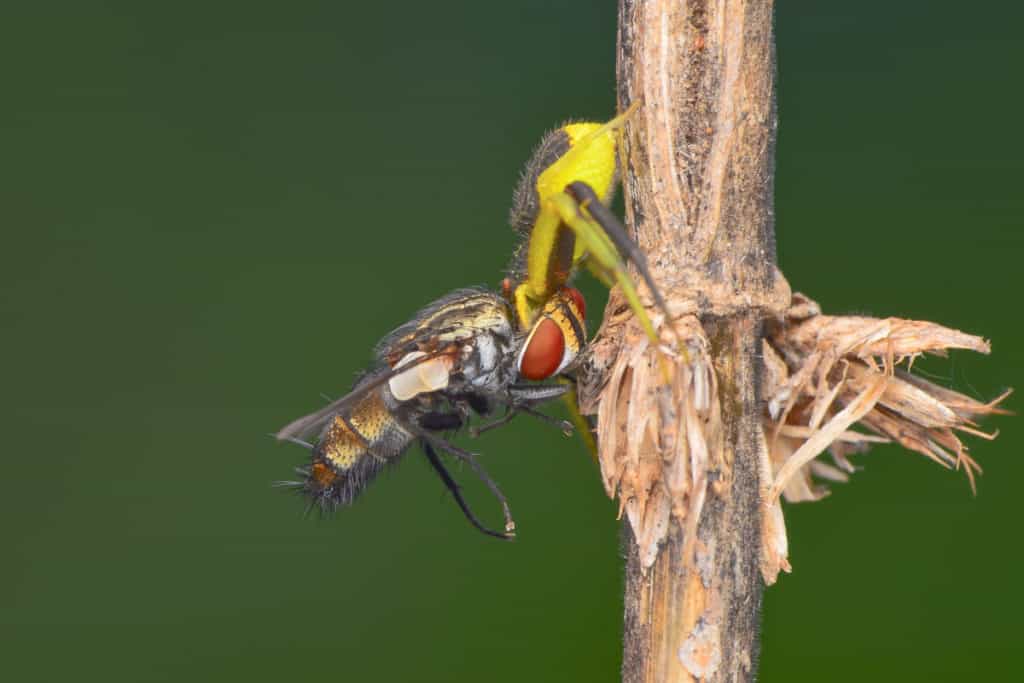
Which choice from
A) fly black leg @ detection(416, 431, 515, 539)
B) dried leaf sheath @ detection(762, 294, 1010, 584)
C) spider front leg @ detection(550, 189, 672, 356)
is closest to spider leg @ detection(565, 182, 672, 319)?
spider front leg @ detection(550, 189, 672, 356)

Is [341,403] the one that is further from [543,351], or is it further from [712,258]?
[712,258]

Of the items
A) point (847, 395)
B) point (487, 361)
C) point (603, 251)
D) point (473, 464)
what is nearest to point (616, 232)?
point (603, 251)

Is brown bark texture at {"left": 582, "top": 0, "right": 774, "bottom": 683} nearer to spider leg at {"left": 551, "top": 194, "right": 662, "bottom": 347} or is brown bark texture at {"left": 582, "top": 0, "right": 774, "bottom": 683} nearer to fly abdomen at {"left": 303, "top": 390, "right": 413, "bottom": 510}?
spider leg at {"left": 551, "top": 194, "right": 662, "bottom": 347}

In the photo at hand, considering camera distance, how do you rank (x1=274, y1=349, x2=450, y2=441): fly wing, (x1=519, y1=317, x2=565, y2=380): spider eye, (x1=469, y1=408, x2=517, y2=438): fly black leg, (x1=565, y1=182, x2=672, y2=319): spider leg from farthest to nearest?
1. (x1=469, y1=408, x2=517, y2=438): fly black leg
2. (x1=519, y1=317, x2=565, y2=380): spider eye
3. (x1=274, y1=349, x2=450, y2=441): fly wing
4. (x1=565, y1=182, x2=672, y2=319): spider leg

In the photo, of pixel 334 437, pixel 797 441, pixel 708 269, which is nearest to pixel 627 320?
pixel 708 269

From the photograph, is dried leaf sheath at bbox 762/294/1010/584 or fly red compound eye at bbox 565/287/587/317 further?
fly red compound eye at bbox 565/287/587/317

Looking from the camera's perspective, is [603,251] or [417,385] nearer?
[603,251]
